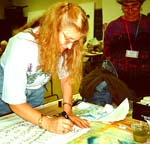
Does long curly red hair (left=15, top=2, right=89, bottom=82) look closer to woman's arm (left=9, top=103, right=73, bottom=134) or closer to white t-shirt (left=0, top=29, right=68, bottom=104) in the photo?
white t-shirt (left=0, top=29, right=68, bottom=104)

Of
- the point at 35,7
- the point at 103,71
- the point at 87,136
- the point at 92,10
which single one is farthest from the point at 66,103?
the point at 35,7

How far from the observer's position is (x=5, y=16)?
4.09 m

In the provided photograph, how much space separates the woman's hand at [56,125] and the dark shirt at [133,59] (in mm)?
1447

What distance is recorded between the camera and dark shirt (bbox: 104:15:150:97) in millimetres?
2545

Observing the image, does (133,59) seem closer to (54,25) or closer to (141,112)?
(141,112)

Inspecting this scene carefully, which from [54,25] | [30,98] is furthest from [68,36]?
[30,98]

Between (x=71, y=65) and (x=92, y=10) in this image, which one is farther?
(x=92, y=10)

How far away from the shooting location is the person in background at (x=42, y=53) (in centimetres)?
112

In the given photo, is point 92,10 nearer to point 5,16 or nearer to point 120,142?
point 5,16

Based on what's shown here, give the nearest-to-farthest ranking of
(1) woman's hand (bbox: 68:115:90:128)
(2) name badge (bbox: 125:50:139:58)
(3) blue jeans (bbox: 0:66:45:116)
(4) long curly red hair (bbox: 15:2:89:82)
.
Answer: (4) long curly red hair (bbox: 15:2:89:82) → (1) woman's hand (bbox: 68:115:90:128) → (3) blue jeans (bbox: 0:66:45:116) → (2) name badge (bbox: 125:50:139:58)

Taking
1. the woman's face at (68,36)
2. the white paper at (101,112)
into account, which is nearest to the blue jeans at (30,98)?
the white paper at (101,112)


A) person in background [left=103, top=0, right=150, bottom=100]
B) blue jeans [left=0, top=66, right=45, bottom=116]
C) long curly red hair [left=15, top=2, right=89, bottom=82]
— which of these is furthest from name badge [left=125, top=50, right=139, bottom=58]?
long curly red hair [left=15, top=2, right=89, bottom=82]

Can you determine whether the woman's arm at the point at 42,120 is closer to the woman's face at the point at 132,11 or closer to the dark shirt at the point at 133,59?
the dark shirt at the point at 133,59

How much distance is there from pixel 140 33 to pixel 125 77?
1.41ft
